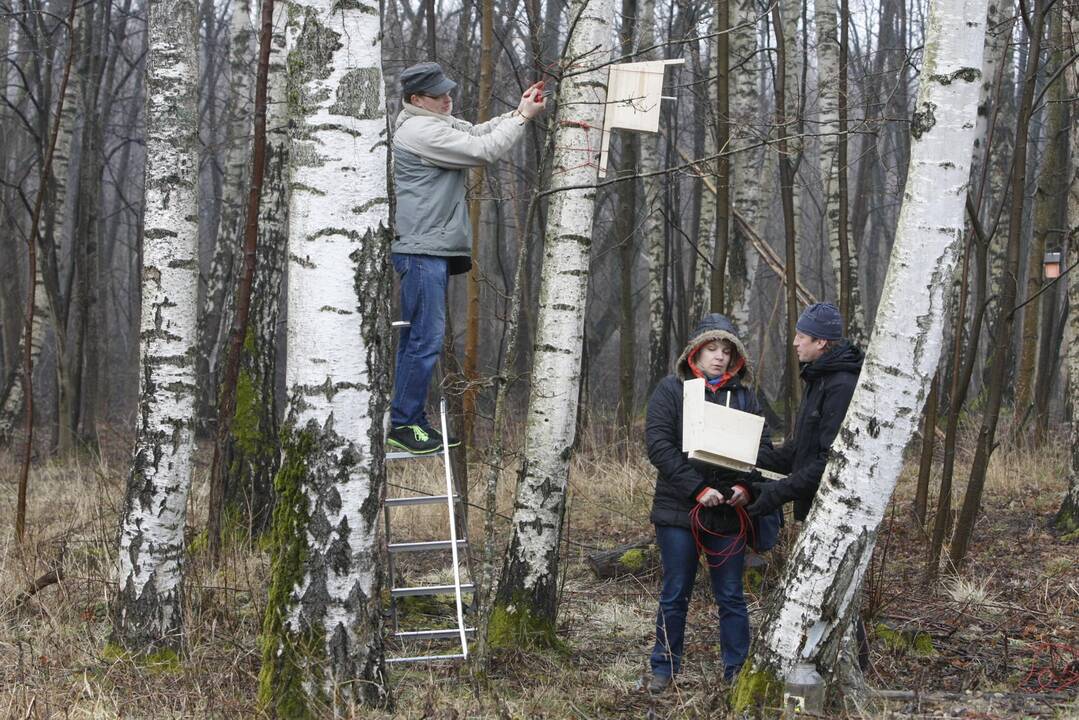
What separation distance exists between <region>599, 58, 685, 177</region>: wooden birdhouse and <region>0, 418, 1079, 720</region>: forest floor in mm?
2364

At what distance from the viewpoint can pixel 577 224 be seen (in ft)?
17.3

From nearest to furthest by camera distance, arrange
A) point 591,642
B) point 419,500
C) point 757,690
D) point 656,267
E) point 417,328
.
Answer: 1. point 757,690
2. point 419,500
3. point 417,328
4. point 591,642
5. point 656,267

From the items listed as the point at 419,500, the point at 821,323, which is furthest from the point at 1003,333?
the point at 419,500

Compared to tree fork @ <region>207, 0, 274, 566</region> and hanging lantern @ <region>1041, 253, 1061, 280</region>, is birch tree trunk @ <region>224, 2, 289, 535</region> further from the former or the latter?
hanging lantern @ <region>1041, 253, 1061, 280</region>

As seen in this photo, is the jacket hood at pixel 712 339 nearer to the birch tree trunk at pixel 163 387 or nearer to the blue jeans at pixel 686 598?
the blue jeans at pixel 686 598

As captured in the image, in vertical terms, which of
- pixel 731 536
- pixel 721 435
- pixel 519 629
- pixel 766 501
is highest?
pixel 721 435

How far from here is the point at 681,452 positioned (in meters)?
4.74

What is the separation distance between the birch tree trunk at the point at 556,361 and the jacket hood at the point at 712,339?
0.61 m

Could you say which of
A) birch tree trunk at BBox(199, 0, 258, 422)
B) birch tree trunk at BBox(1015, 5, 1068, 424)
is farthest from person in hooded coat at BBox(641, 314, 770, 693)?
birch tree trunk at BBox(199, 0, 258, 422)

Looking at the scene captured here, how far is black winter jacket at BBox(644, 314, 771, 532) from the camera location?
4.67 meters

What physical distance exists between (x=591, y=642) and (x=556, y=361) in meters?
1.57

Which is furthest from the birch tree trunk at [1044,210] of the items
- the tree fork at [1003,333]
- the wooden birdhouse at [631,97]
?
the wooden birdhouse at [631,97]

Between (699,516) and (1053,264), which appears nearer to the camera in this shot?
(699,516)

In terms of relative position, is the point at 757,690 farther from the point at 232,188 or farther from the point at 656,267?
the point at 232,188
